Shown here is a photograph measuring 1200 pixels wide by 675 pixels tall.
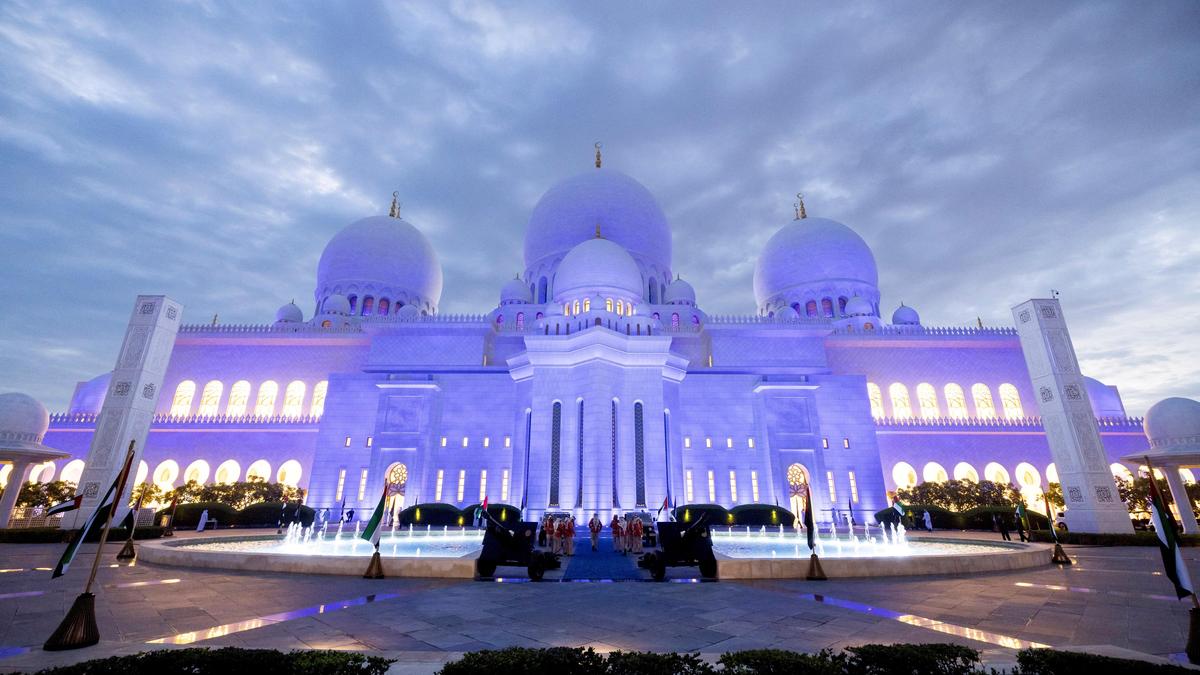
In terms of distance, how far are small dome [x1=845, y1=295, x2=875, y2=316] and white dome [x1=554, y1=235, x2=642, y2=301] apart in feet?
58.7

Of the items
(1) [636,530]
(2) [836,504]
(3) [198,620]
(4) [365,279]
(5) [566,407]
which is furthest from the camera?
(4) [365,279]

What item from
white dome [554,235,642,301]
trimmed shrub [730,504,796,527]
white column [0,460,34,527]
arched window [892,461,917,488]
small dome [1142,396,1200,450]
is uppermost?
white dome [554,235,642,301]

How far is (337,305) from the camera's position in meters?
39.9

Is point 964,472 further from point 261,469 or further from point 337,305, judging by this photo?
point 337,305

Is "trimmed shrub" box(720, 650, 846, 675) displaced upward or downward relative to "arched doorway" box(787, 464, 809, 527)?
downward

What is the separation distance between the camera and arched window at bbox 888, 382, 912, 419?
1384 inches

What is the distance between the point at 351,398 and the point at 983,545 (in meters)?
31.6

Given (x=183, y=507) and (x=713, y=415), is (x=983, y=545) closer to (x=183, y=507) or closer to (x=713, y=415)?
(x=713, y=415)

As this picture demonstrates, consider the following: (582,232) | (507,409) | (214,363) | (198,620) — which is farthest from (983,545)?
(214,363)

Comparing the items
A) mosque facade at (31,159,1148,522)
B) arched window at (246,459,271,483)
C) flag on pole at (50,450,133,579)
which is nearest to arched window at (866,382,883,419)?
mosque facade at (31,159,1148,522)

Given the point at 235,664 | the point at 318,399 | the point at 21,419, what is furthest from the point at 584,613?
the point at 318,399

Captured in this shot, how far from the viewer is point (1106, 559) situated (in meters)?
14.0

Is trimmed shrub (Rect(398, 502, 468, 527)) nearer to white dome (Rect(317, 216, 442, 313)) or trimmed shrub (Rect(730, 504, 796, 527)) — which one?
trimmed shrub (Rect(730, 504, 796, 527))

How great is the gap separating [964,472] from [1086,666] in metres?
35.2
